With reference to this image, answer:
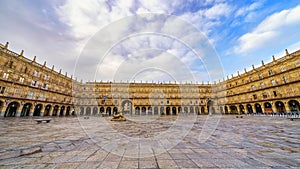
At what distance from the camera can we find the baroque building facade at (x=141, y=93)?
21.7 meters

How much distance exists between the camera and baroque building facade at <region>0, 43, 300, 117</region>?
2169cm

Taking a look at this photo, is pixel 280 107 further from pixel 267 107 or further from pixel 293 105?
pixel 267 107

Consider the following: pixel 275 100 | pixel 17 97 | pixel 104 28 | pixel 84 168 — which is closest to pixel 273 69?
pixel 275 100

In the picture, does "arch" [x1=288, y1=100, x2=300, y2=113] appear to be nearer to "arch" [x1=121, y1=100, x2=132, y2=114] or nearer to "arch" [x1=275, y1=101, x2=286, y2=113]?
"arch" [x1=275, y1=101, x2=286, y2=113]

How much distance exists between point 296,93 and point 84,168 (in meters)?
32.9

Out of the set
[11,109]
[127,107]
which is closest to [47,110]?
[11,109]

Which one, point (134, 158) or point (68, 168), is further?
point (134, 158)

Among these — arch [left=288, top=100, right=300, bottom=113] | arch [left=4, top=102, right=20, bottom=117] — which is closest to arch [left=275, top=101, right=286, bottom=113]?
arch [left=288, top=100, right=300, bottom=113]

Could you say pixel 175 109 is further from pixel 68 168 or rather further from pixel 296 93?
pixel 68 168

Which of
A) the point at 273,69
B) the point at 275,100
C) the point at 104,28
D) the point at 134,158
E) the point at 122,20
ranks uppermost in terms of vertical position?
the point at 273,69

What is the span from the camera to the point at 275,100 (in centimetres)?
2509

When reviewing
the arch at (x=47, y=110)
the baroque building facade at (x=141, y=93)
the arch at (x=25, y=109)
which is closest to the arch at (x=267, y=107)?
the baroque building facade at (x=141, y=93)

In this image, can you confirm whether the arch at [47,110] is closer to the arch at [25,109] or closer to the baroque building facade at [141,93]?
the baroque building facade at [141,93]

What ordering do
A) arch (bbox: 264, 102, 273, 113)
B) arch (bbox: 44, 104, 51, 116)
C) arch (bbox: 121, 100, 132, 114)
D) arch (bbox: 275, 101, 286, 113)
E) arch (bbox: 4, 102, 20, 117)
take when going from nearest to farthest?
arch (bbox: 4, 102, 20, 117) < arch (bbox: 275, 101, 286, 113) < arch (bbox: 264, 102, 273, 113) < arch (bbox: 44, 104, 51, 116) < arch (bbox: 121, 100, 132, 114)
